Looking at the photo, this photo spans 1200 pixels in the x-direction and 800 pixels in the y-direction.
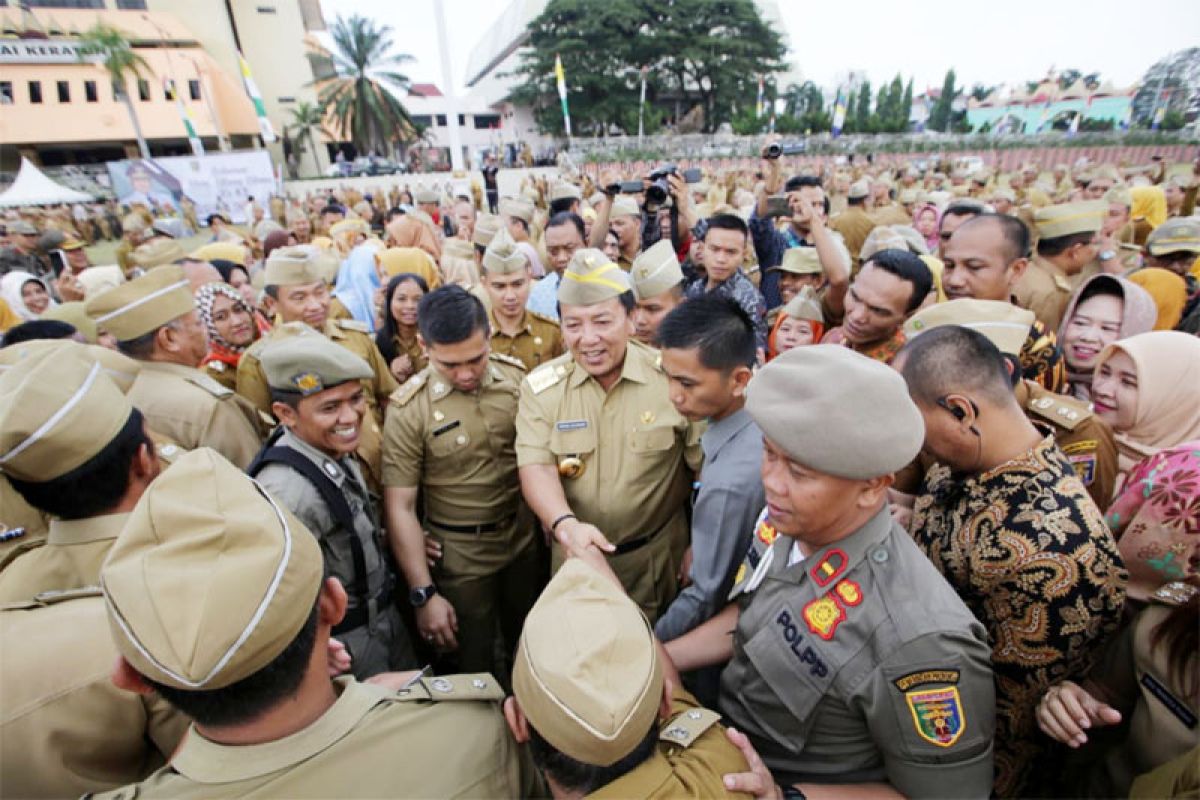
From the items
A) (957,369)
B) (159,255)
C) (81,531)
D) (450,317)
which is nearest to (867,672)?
(957,369)

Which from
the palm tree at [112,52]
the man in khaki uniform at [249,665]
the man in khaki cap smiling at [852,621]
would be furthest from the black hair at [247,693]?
the palm tree at [112,52]

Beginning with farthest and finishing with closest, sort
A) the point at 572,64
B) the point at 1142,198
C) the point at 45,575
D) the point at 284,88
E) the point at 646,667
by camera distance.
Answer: the point at 572,64 → the point at 284,88 → the point at 1142,198 → the point at 45,575 → the point at 646,667

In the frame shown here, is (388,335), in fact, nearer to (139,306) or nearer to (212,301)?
(212,301)

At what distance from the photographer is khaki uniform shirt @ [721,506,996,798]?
1356 mm

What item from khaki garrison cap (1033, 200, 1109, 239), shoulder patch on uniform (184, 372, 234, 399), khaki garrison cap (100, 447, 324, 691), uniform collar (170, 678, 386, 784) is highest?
khaki garrison cap (1033, 200, 1109, 239)

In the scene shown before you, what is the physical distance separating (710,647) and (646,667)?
827 millimetres

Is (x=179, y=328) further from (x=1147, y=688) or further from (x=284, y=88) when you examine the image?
(x=284, y=88)

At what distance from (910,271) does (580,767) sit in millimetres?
2876

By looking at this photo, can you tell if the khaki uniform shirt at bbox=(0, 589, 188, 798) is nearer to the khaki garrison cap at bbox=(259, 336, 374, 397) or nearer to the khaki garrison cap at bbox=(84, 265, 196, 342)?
the khaki garrison cap at bbox=(259, 336, 374, 397)

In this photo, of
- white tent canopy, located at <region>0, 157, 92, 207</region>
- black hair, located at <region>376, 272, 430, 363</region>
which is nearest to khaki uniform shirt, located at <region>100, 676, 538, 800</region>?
black hair, located at <region>376, 272, 430, 363</region>

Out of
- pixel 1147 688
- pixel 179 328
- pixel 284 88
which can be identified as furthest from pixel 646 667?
pixel 284 88

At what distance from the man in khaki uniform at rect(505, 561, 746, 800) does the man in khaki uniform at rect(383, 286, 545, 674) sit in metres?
1.68

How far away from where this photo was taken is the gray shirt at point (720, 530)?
2.00 meters

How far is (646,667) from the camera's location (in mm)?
1170
